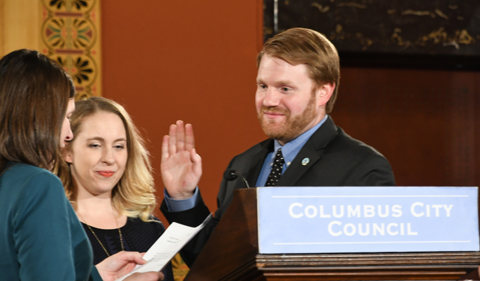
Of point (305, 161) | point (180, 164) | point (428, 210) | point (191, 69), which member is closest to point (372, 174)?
point (305, 161)

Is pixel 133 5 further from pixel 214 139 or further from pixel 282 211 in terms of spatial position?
pixel 282 211

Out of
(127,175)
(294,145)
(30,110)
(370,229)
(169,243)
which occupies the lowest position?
(127,175)

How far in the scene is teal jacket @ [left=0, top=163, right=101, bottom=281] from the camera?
112 cm

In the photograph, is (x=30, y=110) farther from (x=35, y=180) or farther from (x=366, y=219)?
(x=366, y=219)

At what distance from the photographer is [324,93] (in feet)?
6.75

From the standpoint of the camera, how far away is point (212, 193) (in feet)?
11.3

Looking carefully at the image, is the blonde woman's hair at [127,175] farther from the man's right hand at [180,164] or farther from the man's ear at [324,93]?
the man's ear at [324,93]

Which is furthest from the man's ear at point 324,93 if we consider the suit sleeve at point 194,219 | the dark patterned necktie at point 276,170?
the suit sleeve at point 194,219

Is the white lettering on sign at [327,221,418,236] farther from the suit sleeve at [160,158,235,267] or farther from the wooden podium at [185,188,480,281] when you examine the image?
the suit sleeve at [160,158,235,267]

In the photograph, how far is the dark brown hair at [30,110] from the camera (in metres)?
1.21

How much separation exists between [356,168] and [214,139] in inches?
72.2

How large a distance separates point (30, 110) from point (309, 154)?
87cm

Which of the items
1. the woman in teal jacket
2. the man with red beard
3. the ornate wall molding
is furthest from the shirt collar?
the ornate wall molding

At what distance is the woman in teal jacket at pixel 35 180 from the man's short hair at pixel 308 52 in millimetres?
854
